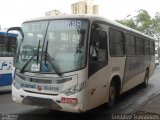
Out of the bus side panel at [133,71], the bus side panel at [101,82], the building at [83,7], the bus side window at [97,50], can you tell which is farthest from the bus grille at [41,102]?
the building at [83,7]

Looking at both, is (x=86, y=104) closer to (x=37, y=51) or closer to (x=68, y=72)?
(x=68, y=72)

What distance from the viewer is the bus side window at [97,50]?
7763mm

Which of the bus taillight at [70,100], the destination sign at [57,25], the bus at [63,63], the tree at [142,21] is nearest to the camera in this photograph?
the bus taillight at [70,100]

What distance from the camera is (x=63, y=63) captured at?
24.7 feet

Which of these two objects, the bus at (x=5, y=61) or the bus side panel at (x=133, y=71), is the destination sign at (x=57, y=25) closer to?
the bus side panel at (x=133, y=71)

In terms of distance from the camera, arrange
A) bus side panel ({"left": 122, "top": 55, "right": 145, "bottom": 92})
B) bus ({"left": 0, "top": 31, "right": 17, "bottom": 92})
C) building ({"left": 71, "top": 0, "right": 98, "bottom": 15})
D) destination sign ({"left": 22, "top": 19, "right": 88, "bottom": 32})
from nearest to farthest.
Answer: destination sign ({"left": 22, "top": 19, "right": 88, "bottom": 32}), bus side panel ({"left": 122, "top": 55, "right": 145, "bottom": 92}), bus ({"left": 0, "top": 31, "right": 17, "bottom": 92}), building ({"left": 71, "top": 0, "right": 98, "bottom": 15})

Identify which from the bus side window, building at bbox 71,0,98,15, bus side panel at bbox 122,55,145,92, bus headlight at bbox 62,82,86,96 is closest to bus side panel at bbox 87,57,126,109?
the bus side window

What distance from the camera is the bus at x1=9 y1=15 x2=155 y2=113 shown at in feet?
24.5

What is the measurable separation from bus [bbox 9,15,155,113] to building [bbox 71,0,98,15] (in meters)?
38.6

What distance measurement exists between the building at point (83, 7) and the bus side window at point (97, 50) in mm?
38325

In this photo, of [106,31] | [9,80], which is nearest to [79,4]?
[9,80]

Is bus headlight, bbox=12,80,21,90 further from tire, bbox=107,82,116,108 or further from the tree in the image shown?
the tree

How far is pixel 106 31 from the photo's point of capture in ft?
29.0

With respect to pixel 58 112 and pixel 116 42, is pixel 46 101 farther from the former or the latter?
pixel 116 42
